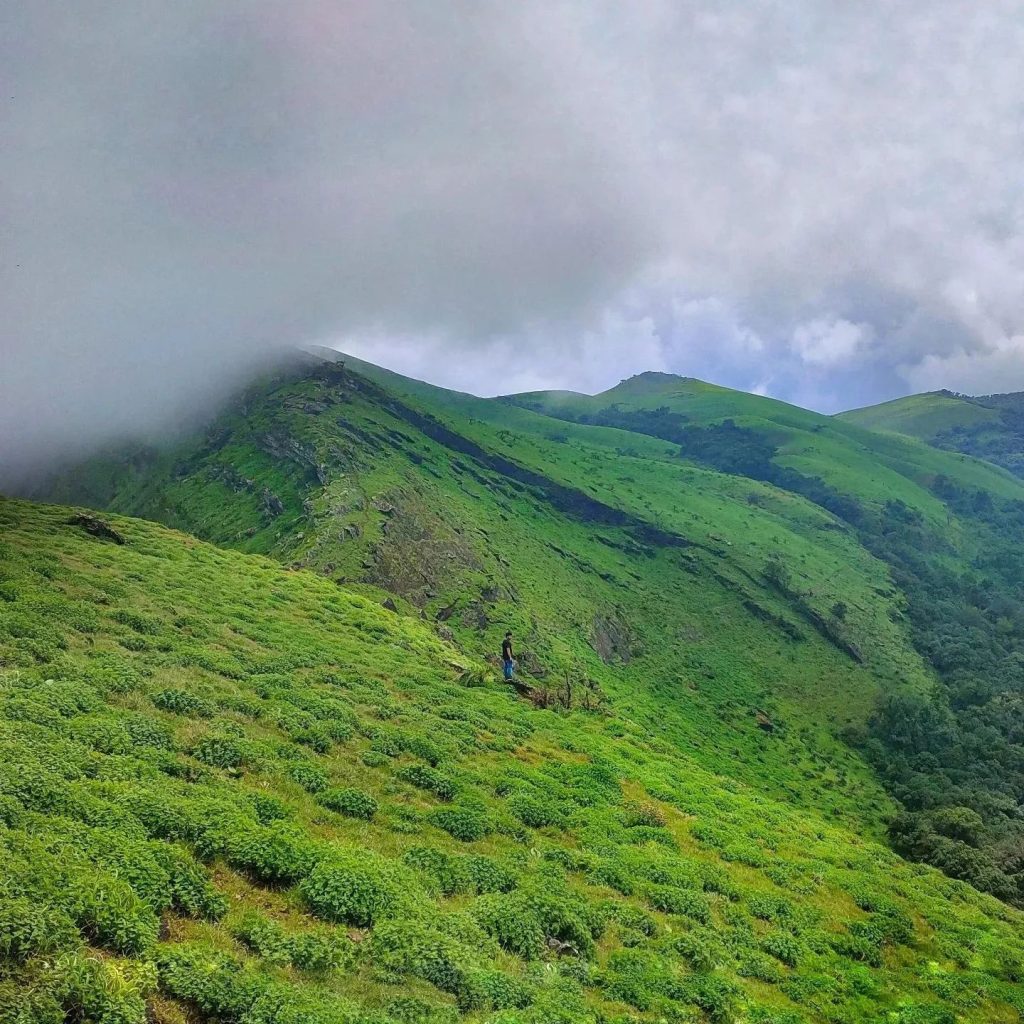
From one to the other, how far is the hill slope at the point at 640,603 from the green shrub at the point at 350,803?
185 feet

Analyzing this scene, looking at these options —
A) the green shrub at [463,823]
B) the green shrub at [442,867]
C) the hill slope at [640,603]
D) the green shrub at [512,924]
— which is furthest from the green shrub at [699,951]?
the hill slope at [640,603]

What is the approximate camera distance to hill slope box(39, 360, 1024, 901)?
325 ft

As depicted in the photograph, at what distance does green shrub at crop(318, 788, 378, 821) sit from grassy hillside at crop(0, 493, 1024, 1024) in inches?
2.5

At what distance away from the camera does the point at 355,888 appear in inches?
558

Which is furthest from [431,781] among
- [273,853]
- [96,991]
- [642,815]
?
[96,991]

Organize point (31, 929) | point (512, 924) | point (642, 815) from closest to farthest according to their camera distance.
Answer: point (31, 929) → point (512, 924) → point (642, 815)

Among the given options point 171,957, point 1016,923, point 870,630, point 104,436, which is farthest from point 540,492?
point 171,957

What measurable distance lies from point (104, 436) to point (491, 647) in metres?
158

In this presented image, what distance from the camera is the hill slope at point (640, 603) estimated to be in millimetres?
99000

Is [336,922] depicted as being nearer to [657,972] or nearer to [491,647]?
[657,972]

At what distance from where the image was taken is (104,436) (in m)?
192

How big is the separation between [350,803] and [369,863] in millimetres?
3195

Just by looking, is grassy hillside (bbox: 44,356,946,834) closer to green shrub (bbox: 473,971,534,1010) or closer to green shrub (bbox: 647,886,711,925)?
green shrub (bbox: 647,886,711,925)

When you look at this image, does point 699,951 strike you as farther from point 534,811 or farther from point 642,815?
point 642,815
